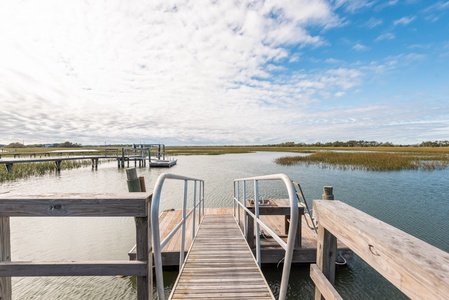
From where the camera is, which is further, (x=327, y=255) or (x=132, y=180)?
(x=132, y=180)

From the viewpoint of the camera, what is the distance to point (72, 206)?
1.59 metres

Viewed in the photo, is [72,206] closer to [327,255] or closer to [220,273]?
[327,255]

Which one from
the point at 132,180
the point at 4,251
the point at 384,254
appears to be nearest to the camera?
the point at 384,254

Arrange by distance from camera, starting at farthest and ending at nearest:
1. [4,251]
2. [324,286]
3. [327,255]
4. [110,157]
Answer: [110,157], [4,251], [327,255], [324,286]

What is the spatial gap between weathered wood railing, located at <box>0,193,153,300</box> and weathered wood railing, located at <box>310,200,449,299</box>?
1.31 m

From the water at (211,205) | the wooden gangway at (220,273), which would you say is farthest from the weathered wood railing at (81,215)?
the wooden gangway at (220,273)

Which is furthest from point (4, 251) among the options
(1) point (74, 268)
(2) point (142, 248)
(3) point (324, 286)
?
(3) point (324, 286)

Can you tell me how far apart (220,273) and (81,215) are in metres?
1.98

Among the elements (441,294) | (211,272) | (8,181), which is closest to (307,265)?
(211,272)

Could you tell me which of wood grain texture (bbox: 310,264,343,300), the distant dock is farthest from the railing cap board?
the distant dock

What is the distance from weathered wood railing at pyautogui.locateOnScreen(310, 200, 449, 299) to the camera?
2.43 feet

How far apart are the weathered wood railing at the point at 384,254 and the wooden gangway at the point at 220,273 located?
1129mm

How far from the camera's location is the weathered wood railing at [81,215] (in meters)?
1.57

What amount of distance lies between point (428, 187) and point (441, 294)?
17795 mm
